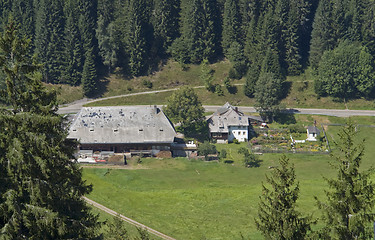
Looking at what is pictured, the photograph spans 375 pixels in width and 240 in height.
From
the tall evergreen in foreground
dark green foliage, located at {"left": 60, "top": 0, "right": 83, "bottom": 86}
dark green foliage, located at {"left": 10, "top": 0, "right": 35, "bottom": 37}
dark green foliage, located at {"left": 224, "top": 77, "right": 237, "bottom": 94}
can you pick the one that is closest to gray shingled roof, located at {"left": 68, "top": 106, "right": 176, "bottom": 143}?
dark green foliage, located at {"left": 60, "top": 0, "right": 83, "bottom": 86}

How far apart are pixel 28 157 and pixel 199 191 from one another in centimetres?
5344

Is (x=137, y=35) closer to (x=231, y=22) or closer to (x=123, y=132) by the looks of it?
(x=231, y=22)

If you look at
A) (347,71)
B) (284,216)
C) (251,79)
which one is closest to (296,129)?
(251,79)

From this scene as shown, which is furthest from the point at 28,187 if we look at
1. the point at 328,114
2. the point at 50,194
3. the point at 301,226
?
the point at 328,114

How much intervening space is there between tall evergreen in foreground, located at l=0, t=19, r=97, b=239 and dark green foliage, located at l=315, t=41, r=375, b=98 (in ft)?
338

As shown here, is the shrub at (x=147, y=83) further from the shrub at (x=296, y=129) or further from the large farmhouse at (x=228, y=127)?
the shrub at (x=296, y=129)

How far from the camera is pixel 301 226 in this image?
26.0 m

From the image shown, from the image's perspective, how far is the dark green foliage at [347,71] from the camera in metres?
116

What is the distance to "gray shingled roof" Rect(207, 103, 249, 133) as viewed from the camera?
104 m

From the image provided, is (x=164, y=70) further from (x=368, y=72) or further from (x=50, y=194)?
(x=50, y=194)

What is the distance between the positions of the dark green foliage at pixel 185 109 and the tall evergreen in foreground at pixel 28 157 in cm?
7993

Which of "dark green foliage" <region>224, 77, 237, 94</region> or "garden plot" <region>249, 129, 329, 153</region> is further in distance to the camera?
"dark green foliage" <region>224, 77, 237, 94</region>

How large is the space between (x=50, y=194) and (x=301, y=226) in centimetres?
1383

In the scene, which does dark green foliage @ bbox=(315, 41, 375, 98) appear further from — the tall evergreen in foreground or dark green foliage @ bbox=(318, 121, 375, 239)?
the tall evergreen in foreground
